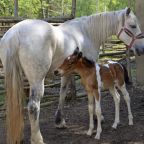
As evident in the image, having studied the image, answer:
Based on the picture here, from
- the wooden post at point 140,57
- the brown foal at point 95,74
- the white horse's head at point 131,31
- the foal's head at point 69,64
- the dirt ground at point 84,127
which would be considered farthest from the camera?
the wooden post at point 140,57

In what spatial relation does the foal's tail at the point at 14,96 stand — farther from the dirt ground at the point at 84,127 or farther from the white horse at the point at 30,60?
the dirt ground at the point at 84,127

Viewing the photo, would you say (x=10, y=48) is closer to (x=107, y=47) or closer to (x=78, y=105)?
(x=78, y=105)

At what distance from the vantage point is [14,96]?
12.6 ft

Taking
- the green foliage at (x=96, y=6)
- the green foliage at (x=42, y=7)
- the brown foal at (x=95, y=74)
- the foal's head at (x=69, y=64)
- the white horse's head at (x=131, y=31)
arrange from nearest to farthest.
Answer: the foal's head at (x=69, y=64), the brown foal at (x=95, y=74), the white horse's head at (x=131, y=31), the green foliage at (x=42, y=7), the green foliage at (x=96, y=6)

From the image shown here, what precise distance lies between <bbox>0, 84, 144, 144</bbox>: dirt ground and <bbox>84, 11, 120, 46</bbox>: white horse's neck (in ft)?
4.11

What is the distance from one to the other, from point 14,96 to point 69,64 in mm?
743

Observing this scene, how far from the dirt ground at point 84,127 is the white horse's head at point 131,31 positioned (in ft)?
3.70

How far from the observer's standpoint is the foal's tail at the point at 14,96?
12.4 ft

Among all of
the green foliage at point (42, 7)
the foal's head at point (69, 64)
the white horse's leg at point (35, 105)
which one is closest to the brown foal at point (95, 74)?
the foal's head at point (69, 64)

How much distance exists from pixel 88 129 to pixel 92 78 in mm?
866

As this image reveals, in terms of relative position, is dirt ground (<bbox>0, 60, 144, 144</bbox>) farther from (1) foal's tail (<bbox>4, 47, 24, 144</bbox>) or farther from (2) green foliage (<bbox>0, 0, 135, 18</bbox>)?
(2) green foliage (<bbox>0, 0, 135, 18</bbox>)

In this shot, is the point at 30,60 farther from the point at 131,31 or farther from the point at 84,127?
the point at 131,31

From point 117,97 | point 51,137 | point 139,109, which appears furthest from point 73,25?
point 139,109

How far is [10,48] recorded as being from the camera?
387cm
